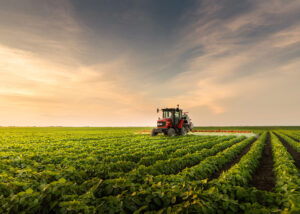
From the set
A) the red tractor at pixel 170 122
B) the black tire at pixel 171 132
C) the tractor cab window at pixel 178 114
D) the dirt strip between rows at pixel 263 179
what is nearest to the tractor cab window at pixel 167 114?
the red tractor at pixel 170 122

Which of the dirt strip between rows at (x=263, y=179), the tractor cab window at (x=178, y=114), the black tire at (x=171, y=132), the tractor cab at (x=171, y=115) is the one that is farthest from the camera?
the tractor cab window at (x=178, y=114)

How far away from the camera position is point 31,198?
3.46 metres

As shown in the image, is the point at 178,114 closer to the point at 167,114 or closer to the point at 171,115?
the point at 171,115

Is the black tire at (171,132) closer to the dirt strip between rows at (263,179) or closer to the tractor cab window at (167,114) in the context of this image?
the tractor cab window at (167,114)

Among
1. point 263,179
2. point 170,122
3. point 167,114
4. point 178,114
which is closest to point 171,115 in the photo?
point 167,114

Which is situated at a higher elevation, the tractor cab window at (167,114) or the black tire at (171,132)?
the tractor cab window at (167,114)

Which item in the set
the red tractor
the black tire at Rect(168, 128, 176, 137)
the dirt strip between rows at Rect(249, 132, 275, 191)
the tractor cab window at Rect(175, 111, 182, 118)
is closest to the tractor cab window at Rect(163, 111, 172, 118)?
the red tractor

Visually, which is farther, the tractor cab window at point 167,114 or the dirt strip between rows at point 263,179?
the tractor cab window at point 167,114

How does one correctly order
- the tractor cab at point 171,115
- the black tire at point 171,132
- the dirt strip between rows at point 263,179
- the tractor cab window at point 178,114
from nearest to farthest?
the dirt strip between rows at point 263,179 → the black tire at point 171,132 → the tractor cab at point 171,115 → the tractor cab window at point 178,114

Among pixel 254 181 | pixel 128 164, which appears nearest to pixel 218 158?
pixel 254 181

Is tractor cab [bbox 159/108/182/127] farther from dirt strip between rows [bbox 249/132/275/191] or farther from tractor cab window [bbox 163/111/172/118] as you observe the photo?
dirt strip between rows [bbox 249/132/275/191]

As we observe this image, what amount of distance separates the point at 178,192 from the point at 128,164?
A: 14.7 feet

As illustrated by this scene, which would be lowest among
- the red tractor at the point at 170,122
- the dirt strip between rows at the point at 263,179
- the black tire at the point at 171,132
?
the dirt strip between rows at the point at 263,179

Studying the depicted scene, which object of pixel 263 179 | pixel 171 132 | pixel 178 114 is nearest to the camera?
pixel 263 179
